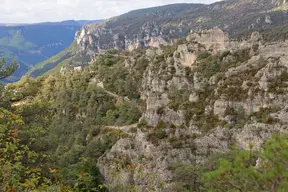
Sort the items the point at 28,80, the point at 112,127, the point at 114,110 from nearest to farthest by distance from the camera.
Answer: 1. the point at 112,127
2. the point at 114,110
3. the point at 28,80

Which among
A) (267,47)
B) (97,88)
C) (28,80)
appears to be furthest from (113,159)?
(28,80)

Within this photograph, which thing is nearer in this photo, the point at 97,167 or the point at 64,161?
the point at 97,167

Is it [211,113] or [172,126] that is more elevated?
[211,113]

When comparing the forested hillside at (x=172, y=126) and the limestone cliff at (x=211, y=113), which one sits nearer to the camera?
the forested hillside at (x=172, y=126)

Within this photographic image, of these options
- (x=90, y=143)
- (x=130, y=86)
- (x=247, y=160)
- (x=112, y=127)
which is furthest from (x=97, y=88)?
(x=247, y=160)

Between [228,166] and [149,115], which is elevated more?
[228,166]

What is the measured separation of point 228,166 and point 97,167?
2776 cm

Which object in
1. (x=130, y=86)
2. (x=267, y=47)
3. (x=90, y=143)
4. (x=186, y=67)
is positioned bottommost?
(x=90, y=143)

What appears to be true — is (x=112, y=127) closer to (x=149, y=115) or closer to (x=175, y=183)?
(x=149, y=115)

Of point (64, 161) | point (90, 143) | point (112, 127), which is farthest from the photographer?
point (112, 127)

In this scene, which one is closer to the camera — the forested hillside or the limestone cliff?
the forested hillside

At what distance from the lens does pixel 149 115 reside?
3962 cm

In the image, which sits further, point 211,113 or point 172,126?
point 172,126

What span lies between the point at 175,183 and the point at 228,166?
1847 centimetres
